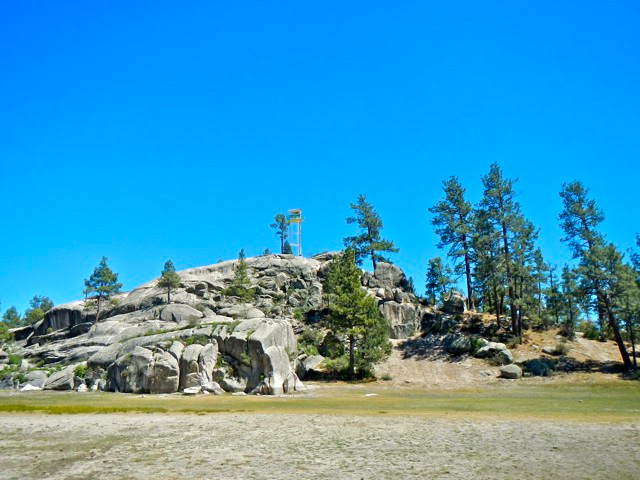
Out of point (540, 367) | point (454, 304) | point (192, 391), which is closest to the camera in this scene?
point (192, 391)

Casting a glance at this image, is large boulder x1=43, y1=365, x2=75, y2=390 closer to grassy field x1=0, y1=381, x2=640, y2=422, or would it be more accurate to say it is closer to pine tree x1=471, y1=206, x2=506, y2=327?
grassy field x1=0, y1=381, x2=640, y2=422

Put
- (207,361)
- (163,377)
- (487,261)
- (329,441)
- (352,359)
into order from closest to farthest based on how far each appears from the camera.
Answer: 1. (329,441)
2. (163,377)
3. (207,361)
4. (352,359)
5. (487,261)

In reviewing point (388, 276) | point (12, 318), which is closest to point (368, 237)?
point (388, 276)

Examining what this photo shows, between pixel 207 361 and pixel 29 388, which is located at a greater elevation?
pixel 207 361

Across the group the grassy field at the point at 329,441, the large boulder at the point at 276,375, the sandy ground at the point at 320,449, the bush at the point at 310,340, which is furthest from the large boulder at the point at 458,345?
the sandy ground at the point at 320,449

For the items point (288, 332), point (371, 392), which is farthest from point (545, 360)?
point (288, 332)

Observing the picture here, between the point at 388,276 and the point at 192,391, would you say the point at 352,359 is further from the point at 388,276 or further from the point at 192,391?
the point at 388,276

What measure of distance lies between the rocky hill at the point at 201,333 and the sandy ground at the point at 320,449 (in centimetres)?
2169

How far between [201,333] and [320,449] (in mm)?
35598

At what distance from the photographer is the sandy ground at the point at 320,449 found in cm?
1311

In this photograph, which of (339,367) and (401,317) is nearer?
(339,367)

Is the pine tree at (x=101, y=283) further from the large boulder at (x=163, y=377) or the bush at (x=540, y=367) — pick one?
the bush at (x=540, y=367)

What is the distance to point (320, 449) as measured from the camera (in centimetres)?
1627

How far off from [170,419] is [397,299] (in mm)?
56527
